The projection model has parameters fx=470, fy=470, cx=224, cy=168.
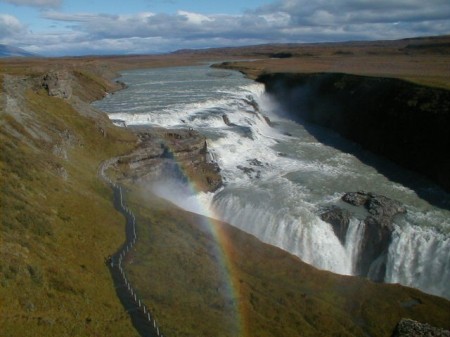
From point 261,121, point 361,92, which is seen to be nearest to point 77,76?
point 261,121

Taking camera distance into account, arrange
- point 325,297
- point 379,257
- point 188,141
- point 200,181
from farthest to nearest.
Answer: point 188,141
point 200,181
point 379,257
point 325,297

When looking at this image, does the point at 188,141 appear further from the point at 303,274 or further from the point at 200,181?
the point at 303,274

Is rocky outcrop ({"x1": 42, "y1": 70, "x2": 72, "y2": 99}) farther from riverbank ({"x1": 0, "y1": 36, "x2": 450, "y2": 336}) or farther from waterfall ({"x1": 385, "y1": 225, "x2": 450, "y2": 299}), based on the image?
waterfall ({"x1": 385, "y1": 225, "x2": 450, "y2": 299})

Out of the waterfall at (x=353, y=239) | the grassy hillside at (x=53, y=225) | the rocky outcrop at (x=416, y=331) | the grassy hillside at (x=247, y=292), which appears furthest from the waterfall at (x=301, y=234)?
the rocky outcrop at (x=416, y=331)

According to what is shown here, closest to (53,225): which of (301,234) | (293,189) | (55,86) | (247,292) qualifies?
(247,292)

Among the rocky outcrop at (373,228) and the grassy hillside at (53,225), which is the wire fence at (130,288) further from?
the rocky outcrop at (373,228)
